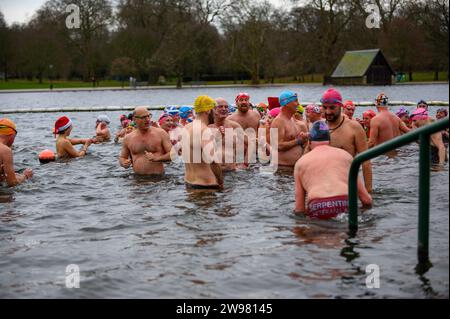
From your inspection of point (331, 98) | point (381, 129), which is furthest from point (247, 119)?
point (331, 98)

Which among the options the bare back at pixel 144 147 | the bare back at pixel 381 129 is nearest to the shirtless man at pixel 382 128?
the bare back at pixel 381 129

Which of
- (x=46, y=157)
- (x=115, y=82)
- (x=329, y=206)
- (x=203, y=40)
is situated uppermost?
(x=203, y=40)

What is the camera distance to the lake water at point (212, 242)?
555 centimetres

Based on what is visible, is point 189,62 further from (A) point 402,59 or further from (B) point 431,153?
(B) point 431,153

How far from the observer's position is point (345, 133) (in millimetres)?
8102

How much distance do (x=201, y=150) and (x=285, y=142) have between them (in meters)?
2.56

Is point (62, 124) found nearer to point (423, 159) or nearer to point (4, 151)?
point (4, 151)

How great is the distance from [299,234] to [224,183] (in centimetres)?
362

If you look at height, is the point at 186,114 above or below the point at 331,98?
below

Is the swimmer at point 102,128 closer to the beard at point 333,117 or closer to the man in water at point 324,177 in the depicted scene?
the beard at point 333,117

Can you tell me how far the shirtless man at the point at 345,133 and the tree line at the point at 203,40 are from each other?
189ft

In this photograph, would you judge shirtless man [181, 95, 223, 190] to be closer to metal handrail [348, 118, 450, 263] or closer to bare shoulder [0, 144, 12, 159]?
bare shoulder [0, 144, 12, 159]

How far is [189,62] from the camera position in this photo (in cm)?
7256

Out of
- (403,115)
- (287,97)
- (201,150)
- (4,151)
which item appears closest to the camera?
(201,150)
